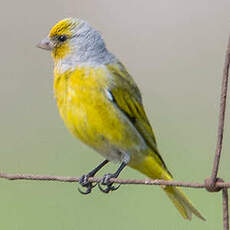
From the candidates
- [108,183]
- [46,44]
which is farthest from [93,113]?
[46,44]

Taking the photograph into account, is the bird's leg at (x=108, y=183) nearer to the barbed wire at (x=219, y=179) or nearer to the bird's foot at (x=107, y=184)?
the bird's foot at (x=107, y=184)

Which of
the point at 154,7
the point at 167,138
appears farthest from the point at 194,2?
the point at 167,138

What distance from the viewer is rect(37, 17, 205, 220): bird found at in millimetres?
5191

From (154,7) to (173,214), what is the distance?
5.68m

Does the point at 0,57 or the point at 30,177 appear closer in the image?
the point at 30,177

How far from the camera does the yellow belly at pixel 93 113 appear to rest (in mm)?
5180

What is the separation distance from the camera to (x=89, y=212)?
6.71m

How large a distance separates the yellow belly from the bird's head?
14 centimetres

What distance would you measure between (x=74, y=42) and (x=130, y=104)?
503mm

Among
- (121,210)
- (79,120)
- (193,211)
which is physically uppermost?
(79,120)

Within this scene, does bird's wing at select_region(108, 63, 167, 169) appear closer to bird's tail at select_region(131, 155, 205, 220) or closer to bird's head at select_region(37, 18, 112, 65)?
bird's tail at select_region(131, 155, 205, 220)

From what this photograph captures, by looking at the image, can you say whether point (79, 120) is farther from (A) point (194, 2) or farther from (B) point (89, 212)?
(A) point (194, 2)

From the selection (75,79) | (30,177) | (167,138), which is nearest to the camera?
(30,177)

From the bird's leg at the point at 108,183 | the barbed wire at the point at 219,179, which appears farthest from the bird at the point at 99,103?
the barbed wire at the point at 219,179
